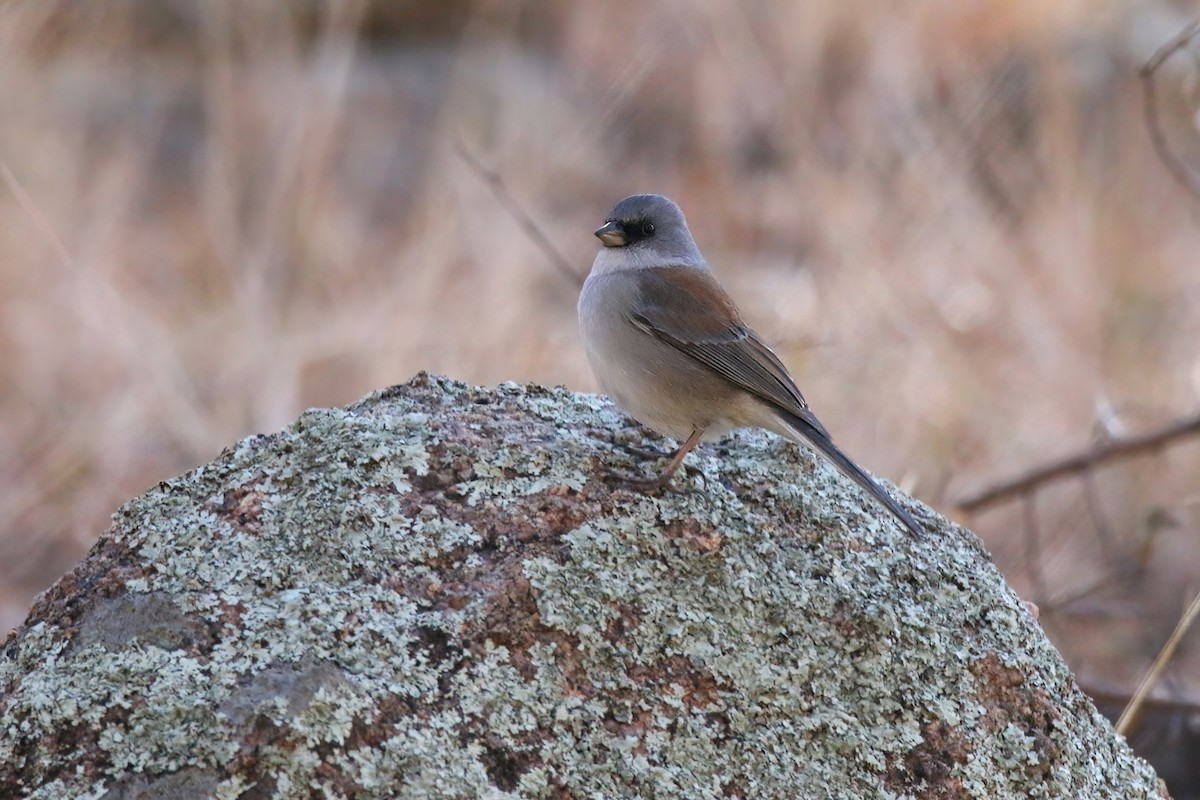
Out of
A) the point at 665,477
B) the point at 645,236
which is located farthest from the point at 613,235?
the point at 665,477

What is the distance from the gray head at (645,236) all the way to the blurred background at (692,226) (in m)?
1.39

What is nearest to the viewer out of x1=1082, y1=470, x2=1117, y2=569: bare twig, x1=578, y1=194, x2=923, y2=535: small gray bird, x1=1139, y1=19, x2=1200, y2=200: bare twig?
x1=578, y1=194, x2=923, y2=535: small gray bird

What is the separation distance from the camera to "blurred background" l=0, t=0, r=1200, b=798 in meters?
5.21

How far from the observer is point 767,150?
7711 mm

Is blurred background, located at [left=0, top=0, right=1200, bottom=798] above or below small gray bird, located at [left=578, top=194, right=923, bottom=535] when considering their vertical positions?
above

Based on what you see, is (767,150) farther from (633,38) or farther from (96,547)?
(96,547)

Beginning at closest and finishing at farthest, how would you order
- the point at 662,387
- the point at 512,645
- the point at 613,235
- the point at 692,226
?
the point at 512,645 < the point at 662,387 < the point at 613,235 < the point at 692,226

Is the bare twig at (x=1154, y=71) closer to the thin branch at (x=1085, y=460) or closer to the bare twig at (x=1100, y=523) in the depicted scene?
the thin branch at (x=1085, y=460)

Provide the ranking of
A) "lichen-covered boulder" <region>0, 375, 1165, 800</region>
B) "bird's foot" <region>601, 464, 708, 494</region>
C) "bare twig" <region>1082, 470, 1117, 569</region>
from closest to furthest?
"lichen-covered boulder" <region>0, 375, 1165, 800</region> < "bird's foot" <region>601, 464, 708, 494</region> < "bare twig" <region>1082, 470, 1117, 569</region>

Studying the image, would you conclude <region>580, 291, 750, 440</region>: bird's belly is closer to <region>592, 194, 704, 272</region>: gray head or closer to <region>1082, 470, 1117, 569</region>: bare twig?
<region>592, 194, 704, 272</region>: gray head

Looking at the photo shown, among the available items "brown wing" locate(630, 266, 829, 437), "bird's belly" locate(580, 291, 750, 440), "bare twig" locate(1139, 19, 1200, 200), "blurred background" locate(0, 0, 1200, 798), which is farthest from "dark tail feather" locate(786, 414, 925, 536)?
"bare twig" locate(1139, 19, 1200, 200)

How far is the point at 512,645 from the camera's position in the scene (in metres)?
1.95

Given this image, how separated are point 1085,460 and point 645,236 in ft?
7.30

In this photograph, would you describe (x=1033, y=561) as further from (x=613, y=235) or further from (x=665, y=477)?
(x=665, y=477)
